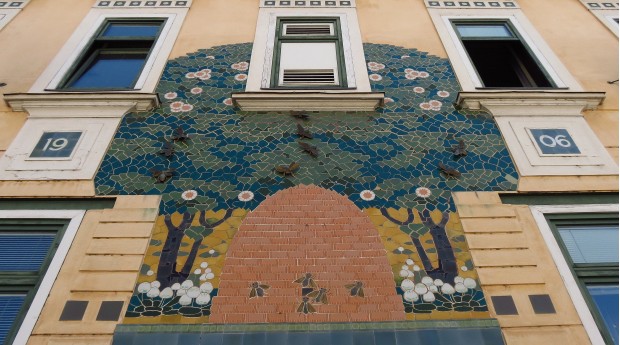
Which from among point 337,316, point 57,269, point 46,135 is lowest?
point 337,316

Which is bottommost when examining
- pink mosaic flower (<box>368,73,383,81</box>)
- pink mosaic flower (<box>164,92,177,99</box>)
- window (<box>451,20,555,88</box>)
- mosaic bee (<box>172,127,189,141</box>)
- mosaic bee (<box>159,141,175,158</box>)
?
mosaic bee (<box>159,141,175,158</box>)

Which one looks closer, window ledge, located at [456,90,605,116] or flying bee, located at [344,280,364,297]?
flying bee, located at [344,280,364,297]

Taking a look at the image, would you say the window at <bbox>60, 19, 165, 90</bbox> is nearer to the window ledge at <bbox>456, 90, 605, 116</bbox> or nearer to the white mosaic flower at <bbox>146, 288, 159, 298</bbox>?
the white mosaic flower at <bbox>146, 288, 159, 298</bbox>

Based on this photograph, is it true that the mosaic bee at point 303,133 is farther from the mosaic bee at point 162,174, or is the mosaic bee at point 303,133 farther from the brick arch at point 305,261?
the mosaic bee at point 162,174

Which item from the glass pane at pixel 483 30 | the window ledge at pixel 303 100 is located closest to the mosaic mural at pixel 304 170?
the window ledge at pixel 303 100

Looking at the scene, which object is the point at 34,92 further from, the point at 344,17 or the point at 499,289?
the point at 499,289

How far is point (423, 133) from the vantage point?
5.36 meters

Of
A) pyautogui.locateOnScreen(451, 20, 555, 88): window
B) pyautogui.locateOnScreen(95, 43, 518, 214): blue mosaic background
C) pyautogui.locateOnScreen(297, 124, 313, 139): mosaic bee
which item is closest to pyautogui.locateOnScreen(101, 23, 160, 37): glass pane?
pyautogui.locateOnScreen(95, 43, 518, 214): blue mosaic background

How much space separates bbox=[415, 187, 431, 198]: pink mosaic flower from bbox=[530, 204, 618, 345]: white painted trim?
3.24 ft

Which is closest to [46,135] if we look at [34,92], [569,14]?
[34,92]

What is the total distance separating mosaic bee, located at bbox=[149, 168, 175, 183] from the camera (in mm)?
4780

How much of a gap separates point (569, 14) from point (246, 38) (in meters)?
5.14

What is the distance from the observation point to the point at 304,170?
4.91 meters

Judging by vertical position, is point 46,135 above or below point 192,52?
below
